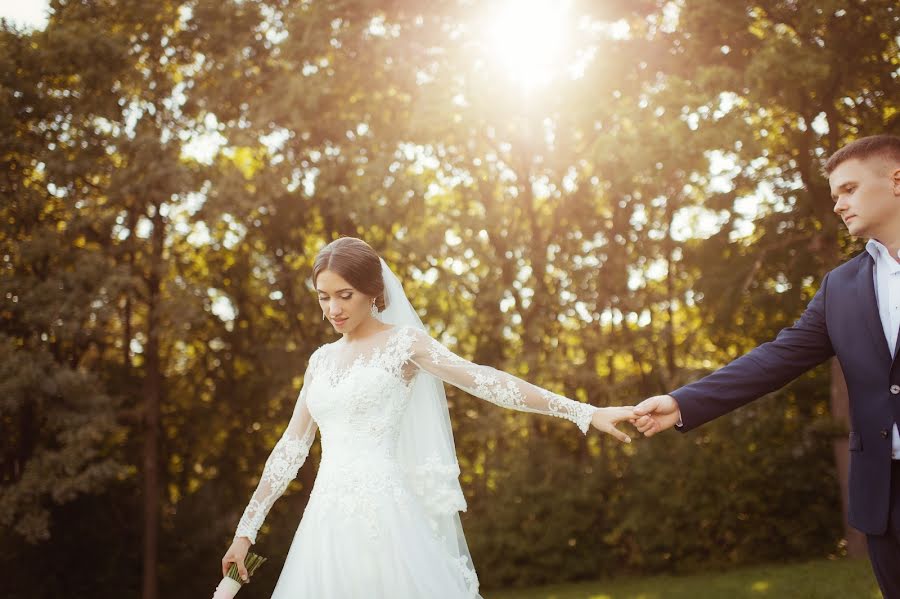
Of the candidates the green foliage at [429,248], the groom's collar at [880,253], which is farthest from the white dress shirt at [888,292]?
the green foliage at [429,248]

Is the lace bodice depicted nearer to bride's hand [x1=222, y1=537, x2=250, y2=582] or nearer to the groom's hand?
bride's hand [x1=222, y1=537, x2=250, y2=582]

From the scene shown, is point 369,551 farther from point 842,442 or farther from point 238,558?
point 842,442

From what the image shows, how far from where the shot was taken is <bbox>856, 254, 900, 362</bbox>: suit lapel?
326cm

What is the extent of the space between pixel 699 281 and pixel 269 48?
9.32m

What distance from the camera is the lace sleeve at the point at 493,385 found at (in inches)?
161

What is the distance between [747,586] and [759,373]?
8925 millimetres

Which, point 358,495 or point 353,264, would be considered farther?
point 353,264

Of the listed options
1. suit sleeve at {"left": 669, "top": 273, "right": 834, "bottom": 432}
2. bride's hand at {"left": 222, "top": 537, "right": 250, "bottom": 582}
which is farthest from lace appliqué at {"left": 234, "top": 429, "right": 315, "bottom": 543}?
suit sleeve at {"left": 669, "top": 273, "right": 834, "bottom": 432}

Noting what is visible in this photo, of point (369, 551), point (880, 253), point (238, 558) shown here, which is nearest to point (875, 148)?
point (880, 253)

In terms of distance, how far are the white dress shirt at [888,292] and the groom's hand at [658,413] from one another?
1.01 meters

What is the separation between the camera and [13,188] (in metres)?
17.1

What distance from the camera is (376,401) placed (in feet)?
13.6

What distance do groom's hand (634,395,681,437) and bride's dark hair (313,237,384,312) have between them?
1.33 meters

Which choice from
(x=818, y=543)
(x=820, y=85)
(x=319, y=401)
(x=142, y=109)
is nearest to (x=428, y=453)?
(x=319, y=401)
